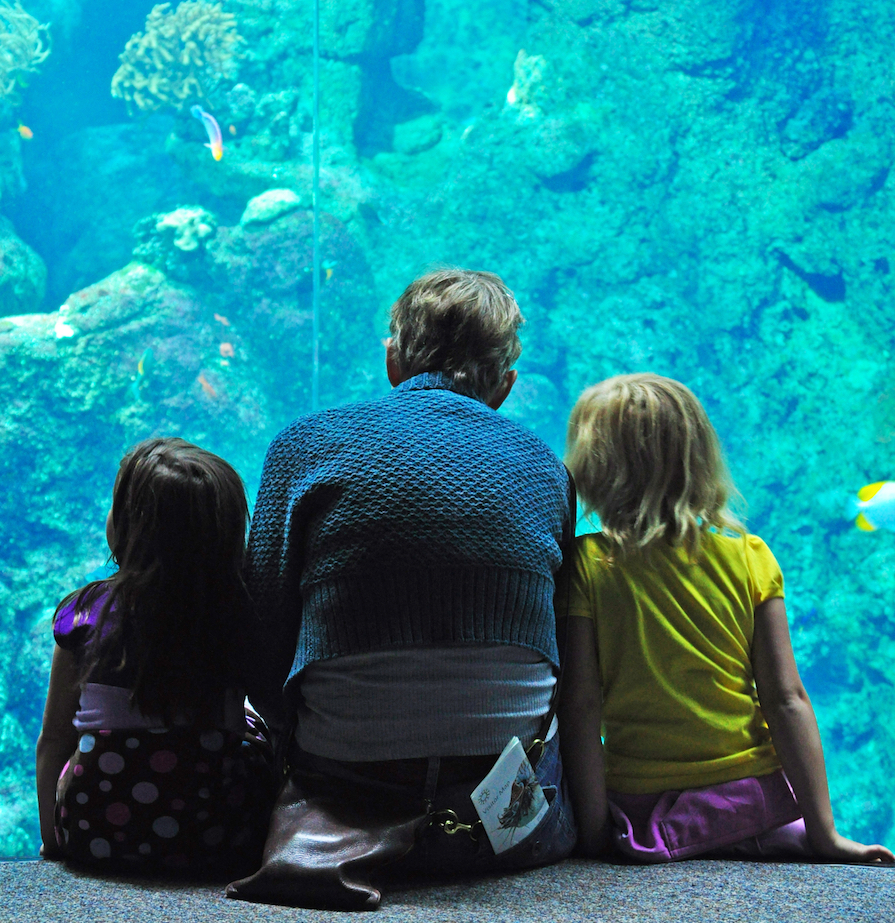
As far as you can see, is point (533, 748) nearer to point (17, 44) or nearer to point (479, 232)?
point (479, 232)

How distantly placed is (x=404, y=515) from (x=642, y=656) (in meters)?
0.55

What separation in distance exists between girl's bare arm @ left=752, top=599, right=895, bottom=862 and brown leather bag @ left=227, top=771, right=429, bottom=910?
2.23 feet

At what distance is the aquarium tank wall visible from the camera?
35.3 feet

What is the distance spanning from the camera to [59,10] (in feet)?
44.5

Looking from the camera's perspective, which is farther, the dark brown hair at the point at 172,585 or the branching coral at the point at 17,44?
the branching coral at the point at 17,44

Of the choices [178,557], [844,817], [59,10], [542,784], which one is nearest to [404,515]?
[178,557]

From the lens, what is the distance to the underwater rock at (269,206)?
11414 millimetres

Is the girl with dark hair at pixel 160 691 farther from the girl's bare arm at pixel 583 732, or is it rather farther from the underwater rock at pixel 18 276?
the underwater rock at pixel 18 276

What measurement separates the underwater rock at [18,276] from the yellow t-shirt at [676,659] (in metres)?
11.9

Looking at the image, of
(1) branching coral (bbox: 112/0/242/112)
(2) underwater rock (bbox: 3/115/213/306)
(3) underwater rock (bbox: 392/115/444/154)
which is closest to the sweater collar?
(1) branching coral (bbox: 112/0/242/112)

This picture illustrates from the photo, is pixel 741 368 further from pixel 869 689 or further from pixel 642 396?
pixel 642 396

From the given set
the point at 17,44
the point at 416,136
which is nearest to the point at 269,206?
the point at 416,136

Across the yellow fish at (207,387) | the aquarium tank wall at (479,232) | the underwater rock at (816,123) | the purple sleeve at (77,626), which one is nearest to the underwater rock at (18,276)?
the aquarium tank wall at (479,232)

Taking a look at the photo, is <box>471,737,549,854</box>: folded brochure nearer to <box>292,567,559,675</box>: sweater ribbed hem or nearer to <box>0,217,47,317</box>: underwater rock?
<box>292,567,559,675</box>: sweater ribbed hem
